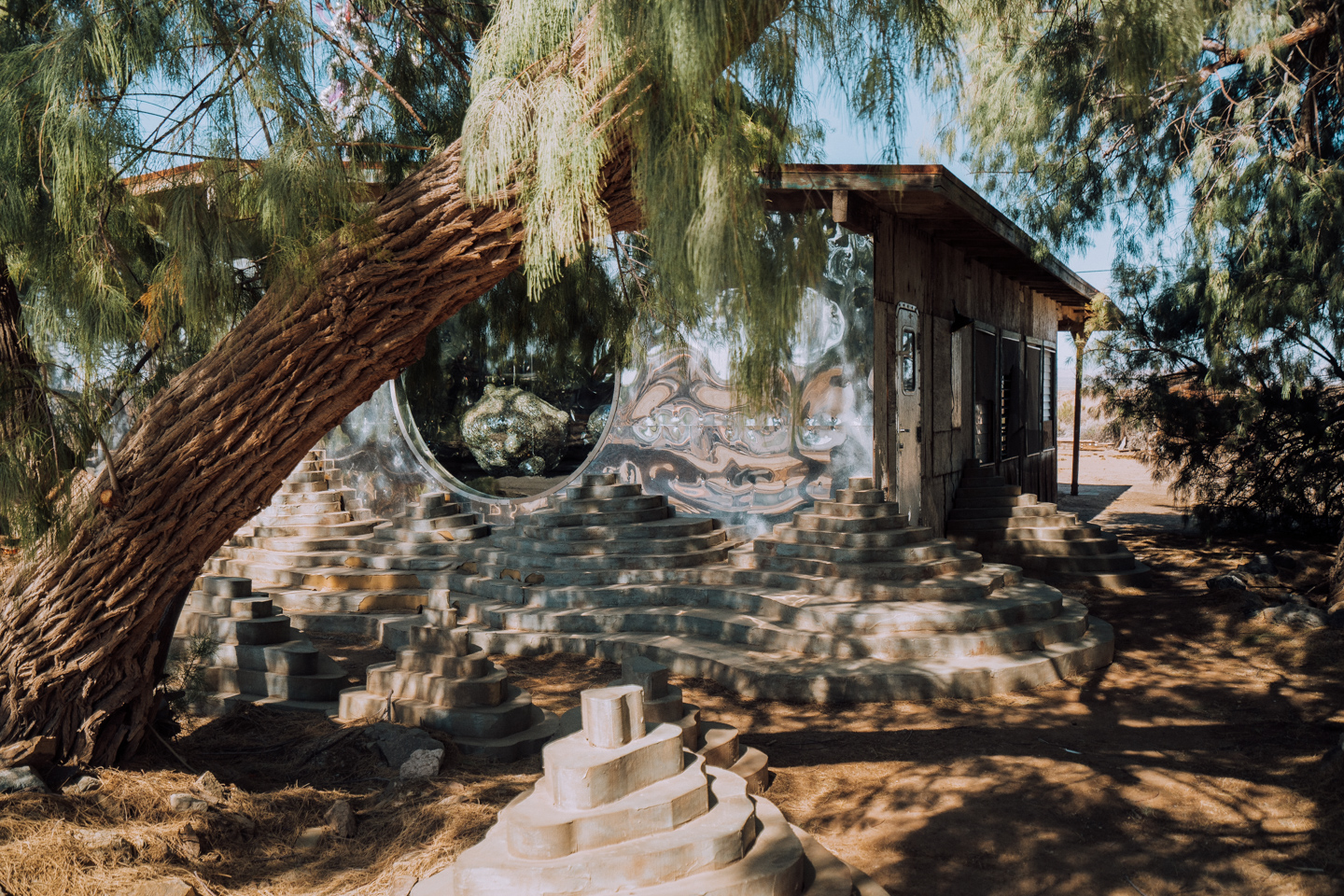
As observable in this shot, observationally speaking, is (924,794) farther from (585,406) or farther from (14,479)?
(585,406)

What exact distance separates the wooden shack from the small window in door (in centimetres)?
2

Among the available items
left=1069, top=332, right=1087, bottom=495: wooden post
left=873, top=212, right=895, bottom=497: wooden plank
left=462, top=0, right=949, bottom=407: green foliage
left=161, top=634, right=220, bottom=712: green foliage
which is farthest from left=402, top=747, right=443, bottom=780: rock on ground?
left=1069, top=332, right=1087, bottom=495: wooden post

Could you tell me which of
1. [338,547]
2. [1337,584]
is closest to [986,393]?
[1337,584]

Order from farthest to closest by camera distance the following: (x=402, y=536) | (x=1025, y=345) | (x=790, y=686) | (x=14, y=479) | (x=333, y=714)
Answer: (x=1025, y=345), (x=402, y=536), (x=790, y=686), (x=333, y=714), (x=14, y=479)

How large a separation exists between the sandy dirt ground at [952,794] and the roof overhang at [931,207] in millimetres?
3098

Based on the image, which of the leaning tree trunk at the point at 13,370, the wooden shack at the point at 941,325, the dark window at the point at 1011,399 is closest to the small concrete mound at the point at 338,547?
the wooden shack at the point at 941,325

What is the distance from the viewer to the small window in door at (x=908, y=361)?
32.6ft

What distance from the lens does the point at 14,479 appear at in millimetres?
3289

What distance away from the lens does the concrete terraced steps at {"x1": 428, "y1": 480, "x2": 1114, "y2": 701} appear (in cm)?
650

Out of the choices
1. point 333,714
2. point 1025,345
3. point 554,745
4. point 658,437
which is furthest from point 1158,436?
point 554,745

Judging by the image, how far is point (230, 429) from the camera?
12.2 feet

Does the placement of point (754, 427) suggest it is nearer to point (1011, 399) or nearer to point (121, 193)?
point (121, 193)

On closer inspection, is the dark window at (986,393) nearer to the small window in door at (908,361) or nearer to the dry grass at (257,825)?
the small window in door at (908,361)

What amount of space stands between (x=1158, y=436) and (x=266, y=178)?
12.1m
